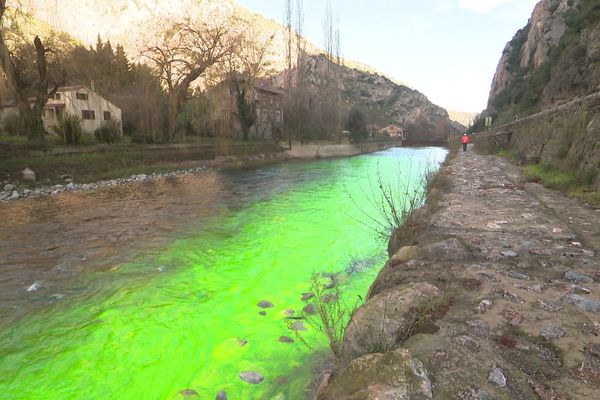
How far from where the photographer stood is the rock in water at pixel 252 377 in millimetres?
3930

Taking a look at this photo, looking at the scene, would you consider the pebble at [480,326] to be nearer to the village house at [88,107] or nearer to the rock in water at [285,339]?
the rock in water at [285,339]

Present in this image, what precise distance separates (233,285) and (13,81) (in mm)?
17911

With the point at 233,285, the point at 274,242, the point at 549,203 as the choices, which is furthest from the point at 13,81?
the point at 549,203

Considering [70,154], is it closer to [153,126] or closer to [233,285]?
[153,126]

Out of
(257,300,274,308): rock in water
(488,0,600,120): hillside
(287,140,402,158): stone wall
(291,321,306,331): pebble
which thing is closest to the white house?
(287,140,402,158): stone wall

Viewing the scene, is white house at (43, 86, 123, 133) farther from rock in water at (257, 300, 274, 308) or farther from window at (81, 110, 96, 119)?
rock in water at (257, 300, 274, 308)

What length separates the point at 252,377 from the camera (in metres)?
3.98

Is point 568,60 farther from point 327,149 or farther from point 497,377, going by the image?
point 327,149

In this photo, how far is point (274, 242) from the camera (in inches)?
369

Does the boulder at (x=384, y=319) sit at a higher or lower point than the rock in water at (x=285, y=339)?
higher

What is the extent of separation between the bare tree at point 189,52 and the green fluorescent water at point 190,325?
24.0 m

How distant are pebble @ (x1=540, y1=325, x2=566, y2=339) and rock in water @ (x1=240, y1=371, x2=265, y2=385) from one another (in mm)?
2726

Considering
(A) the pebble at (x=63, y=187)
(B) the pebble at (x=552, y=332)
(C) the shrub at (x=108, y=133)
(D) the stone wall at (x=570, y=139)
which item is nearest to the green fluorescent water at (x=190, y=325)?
(B) the pebble at (x=552, y=332)

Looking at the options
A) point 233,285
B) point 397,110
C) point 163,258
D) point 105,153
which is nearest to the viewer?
point 233,285
